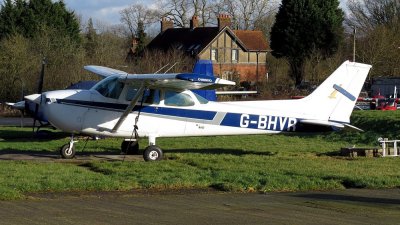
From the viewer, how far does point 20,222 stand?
903cm

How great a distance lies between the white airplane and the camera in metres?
18.0

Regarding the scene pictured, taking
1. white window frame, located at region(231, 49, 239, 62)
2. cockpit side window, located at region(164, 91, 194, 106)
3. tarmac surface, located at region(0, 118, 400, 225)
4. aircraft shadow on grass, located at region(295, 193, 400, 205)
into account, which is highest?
white window frame, located at region(231, 49, 239, 62)

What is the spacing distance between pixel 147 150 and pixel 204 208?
24.0 feet

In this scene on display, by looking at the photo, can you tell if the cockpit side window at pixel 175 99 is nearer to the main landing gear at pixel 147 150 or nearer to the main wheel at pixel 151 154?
the main landing gear at pixel 147 150

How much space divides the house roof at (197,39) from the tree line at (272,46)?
114 inches

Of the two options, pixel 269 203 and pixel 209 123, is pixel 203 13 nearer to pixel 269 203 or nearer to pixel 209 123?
pixel 209 123

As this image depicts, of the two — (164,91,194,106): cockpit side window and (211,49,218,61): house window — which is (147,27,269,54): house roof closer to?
(211,49,218,61): house window

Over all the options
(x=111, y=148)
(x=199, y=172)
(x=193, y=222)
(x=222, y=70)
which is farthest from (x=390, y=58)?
(x=193, y=222)

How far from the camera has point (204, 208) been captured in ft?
34.5

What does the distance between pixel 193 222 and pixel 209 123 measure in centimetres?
957

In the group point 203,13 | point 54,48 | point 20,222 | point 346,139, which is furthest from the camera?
point 203,13

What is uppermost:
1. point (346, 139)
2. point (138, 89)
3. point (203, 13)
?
point (203, 13)

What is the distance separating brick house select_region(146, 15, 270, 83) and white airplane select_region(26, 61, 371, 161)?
54.3m

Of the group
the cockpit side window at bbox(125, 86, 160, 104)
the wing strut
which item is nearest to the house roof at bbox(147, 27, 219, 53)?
the cockpit side window at bbox(125, 86, 160, 104)
